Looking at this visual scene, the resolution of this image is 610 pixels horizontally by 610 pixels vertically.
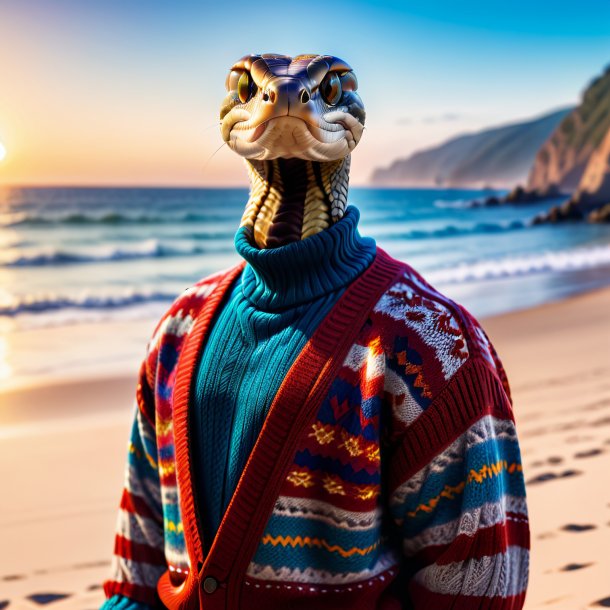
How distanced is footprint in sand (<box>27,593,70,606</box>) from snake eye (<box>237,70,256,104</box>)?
2227mm

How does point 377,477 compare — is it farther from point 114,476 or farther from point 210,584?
point 114,476

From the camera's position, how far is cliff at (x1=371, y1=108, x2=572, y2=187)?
101ft

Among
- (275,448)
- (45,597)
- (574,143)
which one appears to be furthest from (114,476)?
(574,143)

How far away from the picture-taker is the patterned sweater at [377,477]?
4.19 feet

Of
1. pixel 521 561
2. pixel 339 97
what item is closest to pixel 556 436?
pixel 521 561

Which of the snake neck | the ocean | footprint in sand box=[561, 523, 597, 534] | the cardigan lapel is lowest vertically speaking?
footprint in sand box=[561, 523, 597, 534]

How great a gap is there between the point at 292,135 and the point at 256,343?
0.34m

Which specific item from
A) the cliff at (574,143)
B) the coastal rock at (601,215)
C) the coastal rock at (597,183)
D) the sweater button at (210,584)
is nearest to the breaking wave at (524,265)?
the coastal rock at (601,215)

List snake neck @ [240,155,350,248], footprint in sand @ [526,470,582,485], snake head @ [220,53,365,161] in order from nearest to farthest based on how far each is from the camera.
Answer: snake head @ [220,53,365,161], snake neck @ [240,155,350,248], footprint in sand @ [526,470,582,485]

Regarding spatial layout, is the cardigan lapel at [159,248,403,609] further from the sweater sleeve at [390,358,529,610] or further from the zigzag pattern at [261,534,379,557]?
the sweater sleeve at [390,358,529,610]

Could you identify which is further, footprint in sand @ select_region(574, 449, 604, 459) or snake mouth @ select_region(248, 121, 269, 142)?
footprint in sand @ select_region(574, 449, 604, 459)

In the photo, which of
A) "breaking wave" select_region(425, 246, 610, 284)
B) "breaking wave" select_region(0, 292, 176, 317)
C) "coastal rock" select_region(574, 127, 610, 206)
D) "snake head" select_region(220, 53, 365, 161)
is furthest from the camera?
"coastal rock" select_region(574, 127, 610, 206)

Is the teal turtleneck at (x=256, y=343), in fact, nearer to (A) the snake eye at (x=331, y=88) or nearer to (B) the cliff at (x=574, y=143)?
(A) the snake eye at (x=331, y=88)

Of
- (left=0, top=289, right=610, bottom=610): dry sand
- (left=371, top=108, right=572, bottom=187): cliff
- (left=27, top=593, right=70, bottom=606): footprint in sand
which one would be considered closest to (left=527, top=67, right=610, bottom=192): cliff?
(left=371, top=108, right=572, bottom=187): cliff
